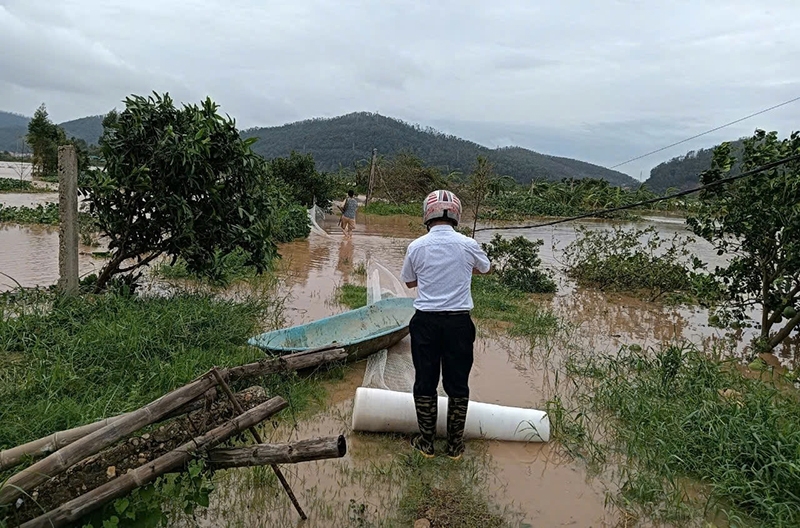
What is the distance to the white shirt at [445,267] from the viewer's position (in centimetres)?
365

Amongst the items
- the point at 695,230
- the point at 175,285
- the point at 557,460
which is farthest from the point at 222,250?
the point at 695,230

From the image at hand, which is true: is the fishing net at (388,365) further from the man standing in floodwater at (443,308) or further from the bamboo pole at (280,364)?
the bamboo pole at (280,364)

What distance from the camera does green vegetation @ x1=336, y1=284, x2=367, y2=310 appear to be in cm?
834

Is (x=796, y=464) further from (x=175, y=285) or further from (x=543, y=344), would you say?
(x=175, y=285)

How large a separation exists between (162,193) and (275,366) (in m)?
4.07

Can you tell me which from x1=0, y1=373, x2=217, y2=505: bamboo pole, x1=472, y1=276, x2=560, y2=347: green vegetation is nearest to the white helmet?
x1=0, y1=373, x2=217, y2=505: bamboo pole

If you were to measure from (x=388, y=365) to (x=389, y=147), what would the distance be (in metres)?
75.8

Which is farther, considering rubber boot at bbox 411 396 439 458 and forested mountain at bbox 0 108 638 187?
forested mountain at bbox 0 108 638 187

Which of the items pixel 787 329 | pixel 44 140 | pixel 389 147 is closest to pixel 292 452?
pixel 787 329

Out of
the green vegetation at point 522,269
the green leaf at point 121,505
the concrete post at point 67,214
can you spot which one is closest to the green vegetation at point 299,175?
the green vegetation at point 522,269

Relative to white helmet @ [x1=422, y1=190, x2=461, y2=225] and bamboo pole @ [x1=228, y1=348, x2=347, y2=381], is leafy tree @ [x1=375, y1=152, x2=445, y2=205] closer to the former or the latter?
white helmet @ [x1=422, y1=190, x2=461, y2=225]

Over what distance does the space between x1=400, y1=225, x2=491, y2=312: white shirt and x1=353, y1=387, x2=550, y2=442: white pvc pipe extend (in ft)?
2.79

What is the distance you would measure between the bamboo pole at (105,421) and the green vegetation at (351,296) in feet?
15.4

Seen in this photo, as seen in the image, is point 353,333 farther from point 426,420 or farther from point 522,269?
point 522,269
